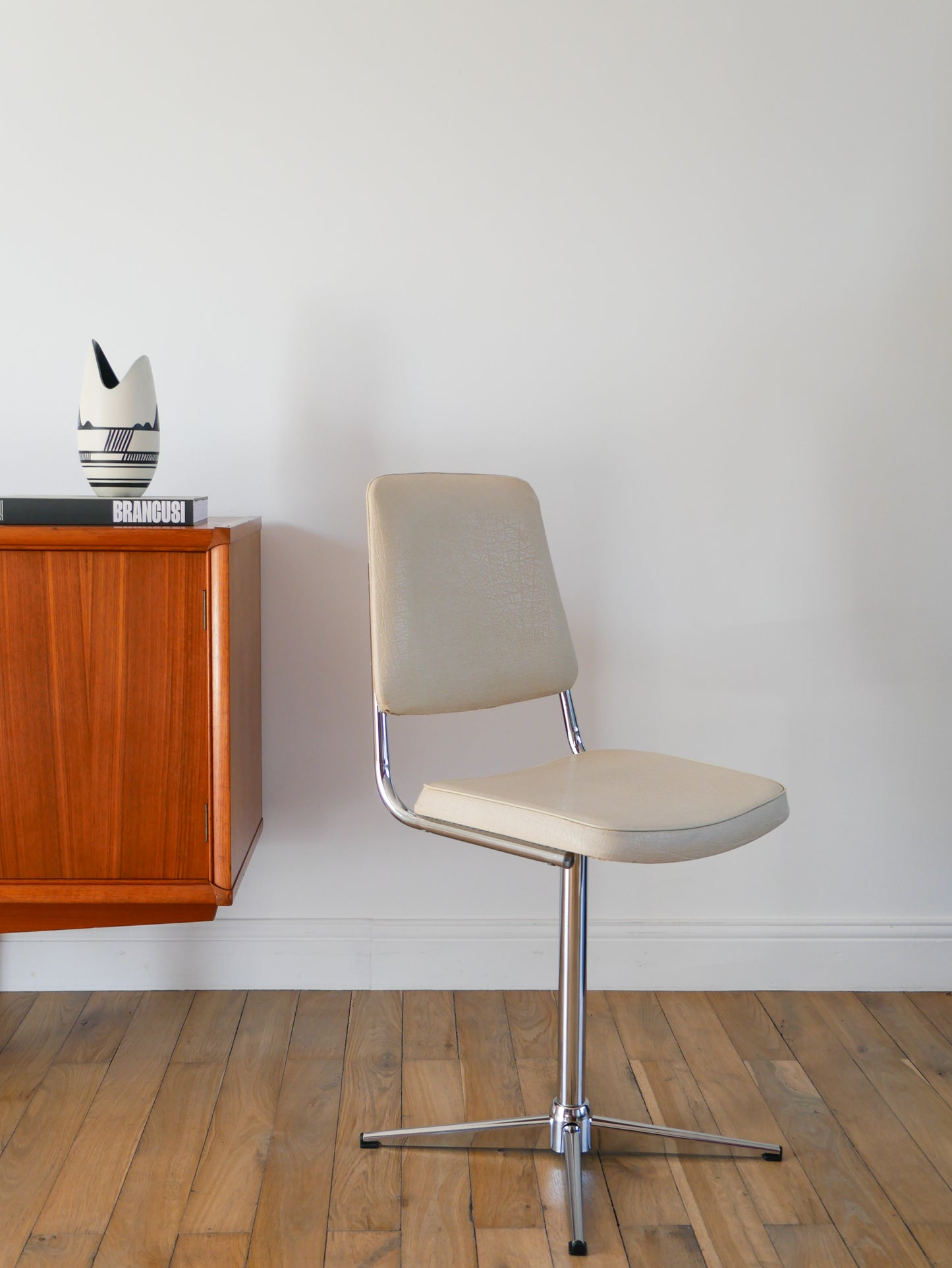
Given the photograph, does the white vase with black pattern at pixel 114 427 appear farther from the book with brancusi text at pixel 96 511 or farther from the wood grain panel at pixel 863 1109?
the wood grain panel at pixel 863 1109

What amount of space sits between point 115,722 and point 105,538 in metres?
0.30

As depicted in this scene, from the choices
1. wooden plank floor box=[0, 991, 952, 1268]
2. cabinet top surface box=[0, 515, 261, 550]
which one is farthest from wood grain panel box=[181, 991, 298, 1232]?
cabinet top surface box=[0, 515, 261, 550]

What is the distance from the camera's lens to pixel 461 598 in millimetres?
1774

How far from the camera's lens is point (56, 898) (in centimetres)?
179

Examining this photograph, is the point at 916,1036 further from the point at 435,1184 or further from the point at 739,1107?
the point at 435,1184

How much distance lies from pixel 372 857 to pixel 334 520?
69 cm

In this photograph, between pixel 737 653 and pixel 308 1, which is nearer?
pixel 308 1

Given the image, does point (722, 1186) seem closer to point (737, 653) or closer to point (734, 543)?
point (737, 653)

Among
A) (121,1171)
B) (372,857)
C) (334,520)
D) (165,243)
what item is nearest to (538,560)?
(334,520)

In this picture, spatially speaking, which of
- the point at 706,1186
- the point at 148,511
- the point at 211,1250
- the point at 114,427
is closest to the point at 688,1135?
the point at 706,1186

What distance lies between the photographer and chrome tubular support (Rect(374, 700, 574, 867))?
149 cm

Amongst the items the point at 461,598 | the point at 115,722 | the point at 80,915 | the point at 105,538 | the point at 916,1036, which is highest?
the point at 105,538

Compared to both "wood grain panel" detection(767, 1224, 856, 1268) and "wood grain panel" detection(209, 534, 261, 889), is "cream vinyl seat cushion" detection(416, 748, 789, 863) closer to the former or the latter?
"wood grain panel" detection(209, 534, 261, 889)

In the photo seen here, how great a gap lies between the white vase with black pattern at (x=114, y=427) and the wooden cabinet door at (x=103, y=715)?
0.19 meters
